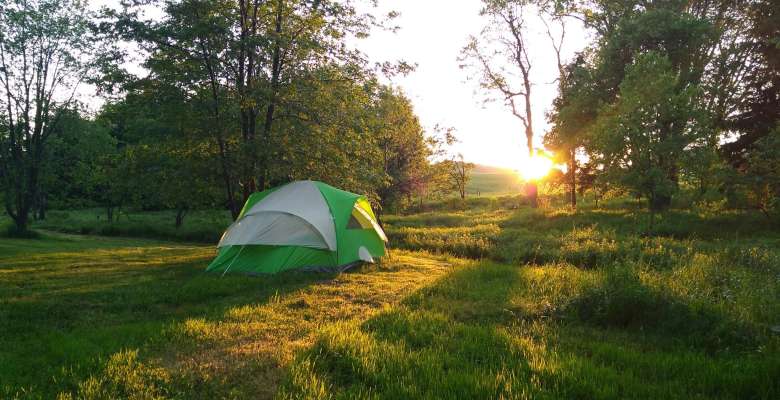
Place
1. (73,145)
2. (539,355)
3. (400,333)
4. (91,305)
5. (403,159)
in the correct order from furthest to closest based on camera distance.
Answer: (403,159)
(73,145)
(91,305)
(400,333)
(539,355)

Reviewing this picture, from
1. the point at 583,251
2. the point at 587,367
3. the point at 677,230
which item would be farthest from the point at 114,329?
the point at 677,230

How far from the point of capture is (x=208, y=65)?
1432cm

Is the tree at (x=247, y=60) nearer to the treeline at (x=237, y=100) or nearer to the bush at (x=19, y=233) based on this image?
the treeline at (x=237, y=100)

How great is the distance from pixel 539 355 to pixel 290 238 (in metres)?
8.51

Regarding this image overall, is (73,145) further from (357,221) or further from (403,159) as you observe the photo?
(357,221)

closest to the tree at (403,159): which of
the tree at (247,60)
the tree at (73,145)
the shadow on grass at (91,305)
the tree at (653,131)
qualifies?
the tree at (247,60)

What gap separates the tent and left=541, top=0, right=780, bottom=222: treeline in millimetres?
11988

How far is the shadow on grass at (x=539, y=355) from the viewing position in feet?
14.8

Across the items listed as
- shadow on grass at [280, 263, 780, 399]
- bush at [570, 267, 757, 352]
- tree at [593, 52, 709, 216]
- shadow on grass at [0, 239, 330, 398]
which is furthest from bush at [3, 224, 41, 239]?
tree at [593, 52, 709, 216]

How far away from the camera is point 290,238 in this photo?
40.8 ft

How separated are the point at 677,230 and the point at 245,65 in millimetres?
19026

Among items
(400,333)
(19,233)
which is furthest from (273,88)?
(19,233)

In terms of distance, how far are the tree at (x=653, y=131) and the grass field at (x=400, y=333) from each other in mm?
6104

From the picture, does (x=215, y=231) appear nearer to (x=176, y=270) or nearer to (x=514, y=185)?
(x=176, y=270)
